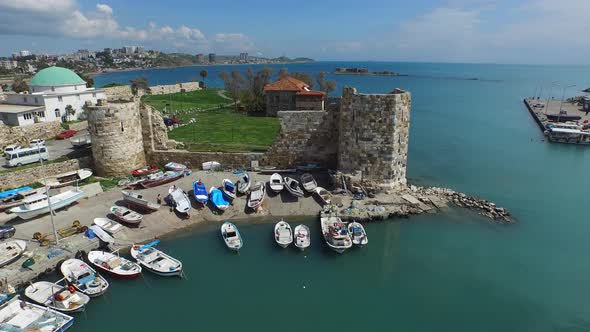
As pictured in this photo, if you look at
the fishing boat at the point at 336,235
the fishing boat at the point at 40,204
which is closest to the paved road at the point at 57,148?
the fishing boat at the point at 40,204

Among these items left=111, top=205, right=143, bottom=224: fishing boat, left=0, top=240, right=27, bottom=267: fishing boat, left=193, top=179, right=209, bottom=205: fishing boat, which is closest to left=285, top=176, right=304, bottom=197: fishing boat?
left=193, top=179, right=209, bottom=205: fishing boat

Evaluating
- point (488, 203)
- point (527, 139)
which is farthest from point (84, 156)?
point (527, 139)

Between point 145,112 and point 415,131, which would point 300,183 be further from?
point 415,131

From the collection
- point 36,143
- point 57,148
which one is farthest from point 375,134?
point 36,143

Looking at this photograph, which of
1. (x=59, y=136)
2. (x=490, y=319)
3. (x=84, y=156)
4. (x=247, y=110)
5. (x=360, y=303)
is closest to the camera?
(x=490, y=319)

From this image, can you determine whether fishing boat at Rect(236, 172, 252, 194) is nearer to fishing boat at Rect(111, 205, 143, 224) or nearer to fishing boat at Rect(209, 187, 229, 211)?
fishing boat at Rect(209, 187, 229, 211)
